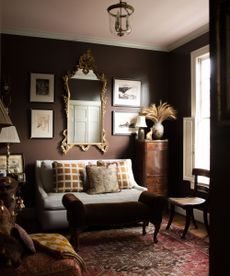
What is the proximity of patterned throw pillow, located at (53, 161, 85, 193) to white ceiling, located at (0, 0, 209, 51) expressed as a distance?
207 cm

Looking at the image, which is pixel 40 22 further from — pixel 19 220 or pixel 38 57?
pixel 19 220

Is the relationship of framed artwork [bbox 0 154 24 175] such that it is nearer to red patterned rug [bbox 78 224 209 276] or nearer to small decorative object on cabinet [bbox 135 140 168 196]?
red patterned rug [bbox 78 224 209 276]

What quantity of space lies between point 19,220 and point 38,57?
2.52 metres

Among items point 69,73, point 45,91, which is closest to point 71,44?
point 69,73

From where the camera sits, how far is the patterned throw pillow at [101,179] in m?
4.47

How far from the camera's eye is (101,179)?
4512 mm

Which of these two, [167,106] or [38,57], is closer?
[38,57]

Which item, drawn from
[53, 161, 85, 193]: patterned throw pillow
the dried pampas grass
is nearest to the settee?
[53, 161, 85, 193]: patterned throw pillow

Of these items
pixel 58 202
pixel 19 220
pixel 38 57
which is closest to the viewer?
pixel 58 202

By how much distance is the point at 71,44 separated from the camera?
203 inches

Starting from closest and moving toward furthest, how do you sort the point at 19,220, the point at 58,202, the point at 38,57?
1. the point at 58,202
2. the point at 19,220
3. the point at 38,57

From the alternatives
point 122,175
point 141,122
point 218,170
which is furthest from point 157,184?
point 218,170

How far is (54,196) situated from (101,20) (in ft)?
8.33

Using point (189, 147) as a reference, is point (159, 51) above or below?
above
